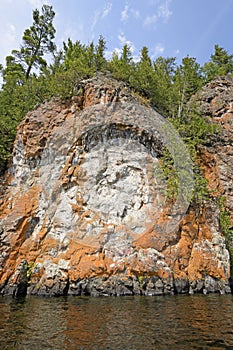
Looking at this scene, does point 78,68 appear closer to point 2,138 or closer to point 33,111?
point 33,111

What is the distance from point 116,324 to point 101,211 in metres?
6.95

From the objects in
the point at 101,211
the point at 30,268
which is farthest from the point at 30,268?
the point at 101,211

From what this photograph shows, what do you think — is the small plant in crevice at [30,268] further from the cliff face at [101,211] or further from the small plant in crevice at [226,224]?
the small plant in crevice at [226,224]

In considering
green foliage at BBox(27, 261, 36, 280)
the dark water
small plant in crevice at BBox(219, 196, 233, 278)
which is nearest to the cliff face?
green foliage at BBox(27, 261, 36, 280)

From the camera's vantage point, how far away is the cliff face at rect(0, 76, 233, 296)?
38.5 ft

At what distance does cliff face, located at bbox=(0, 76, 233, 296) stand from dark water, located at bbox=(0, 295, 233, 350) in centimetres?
182

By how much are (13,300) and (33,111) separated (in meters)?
10.2

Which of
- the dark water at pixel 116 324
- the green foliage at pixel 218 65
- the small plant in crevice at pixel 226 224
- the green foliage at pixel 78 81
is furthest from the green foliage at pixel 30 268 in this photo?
the green foliage at pixel 218 65

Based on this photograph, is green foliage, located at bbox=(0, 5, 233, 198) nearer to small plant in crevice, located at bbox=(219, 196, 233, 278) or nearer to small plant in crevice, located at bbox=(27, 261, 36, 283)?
small plant in crevice, located at bbox=(219, 196, 233, 278)

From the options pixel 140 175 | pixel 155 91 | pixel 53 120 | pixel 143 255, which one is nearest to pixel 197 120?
pixel 155 91

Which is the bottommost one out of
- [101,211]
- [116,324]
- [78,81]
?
[116,324]

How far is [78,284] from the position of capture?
1141cm

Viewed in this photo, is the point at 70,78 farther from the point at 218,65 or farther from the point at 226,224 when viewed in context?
the point at 218,65

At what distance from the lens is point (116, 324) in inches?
266
